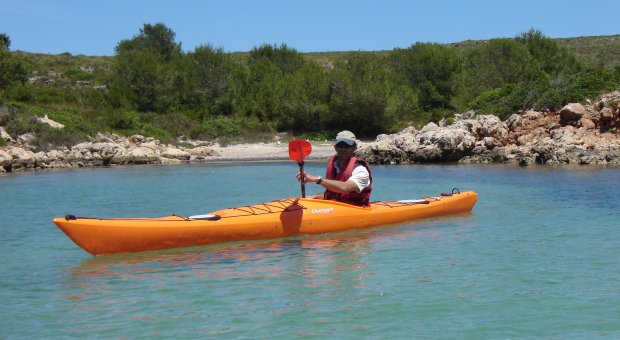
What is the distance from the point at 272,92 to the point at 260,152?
7.79m

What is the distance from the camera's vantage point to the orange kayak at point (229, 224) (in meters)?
7.95

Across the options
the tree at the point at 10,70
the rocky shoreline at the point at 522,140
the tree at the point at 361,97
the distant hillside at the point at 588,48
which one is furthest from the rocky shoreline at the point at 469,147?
the distant hillside at the point at 588,48

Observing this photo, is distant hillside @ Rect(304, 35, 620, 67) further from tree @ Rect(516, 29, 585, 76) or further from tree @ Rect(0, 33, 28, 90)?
tree @ Rect(0, 33, 28, 90)

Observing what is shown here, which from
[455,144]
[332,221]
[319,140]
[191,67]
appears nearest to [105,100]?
[191,67]

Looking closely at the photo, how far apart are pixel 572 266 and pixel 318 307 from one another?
2.95 meters

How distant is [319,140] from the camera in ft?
115

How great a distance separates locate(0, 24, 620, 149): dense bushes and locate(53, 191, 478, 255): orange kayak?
20.2 meters

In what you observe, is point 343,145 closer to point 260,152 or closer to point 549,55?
point 260,152

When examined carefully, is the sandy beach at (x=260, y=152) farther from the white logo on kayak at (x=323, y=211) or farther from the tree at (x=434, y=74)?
the white logo on kayak at (x=323, y=211)

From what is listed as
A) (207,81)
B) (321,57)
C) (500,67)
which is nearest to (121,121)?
(207,81)

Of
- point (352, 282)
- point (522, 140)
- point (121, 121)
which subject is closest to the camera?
point (352, 282)

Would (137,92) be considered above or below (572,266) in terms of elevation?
above

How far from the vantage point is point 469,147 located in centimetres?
2434

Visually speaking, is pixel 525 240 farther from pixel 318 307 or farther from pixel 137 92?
pixel 137 92
